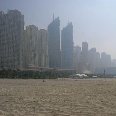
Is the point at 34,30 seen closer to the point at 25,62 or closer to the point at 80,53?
the point at 25,62

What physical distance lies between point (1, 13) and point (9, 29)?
36.5 feet

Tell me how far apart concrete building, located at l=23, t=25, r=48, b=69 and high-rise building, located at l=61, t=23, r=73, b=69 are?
70.9 ft

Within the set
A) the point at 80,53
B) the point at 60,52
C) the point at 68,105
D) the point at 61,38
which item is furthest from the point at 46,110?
the point at 80,53

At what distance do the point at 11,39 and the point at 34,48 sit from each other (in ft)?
51.6

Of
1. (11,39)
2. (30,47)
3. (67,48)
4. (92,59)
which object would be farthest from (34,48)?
(92,59)

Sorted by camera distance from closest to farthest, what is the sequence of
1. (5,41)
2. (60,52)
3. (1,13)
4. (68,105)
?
(68,105)
(5,41)
(1,13)
(60,52)

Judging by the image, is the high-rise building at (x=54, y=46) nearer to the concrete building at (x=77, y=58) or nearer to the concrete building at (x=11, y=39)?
the concrete building at (x=77, y=58)

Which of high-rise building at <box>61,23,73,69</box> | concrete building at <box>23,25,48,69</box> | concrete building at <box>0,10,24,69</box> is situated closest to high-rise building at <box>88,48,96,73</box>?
high-rise building at <box>61,23,73,69</box>

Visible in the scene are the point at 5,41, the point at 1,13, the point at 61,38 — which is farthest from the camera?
the point at 61,38

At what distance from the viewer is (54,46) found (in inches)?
6083

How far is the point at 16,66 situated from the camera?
113 m

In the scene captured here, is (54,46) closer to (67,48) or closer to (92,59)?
(67,48)

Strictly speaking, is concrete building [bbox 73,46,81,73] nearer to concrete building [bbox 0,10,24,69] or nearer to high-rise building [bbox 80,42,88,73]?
high-rise building [bbox 80,42,88,73]

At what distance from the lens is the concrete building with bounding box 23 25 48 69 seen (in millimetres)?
125750
